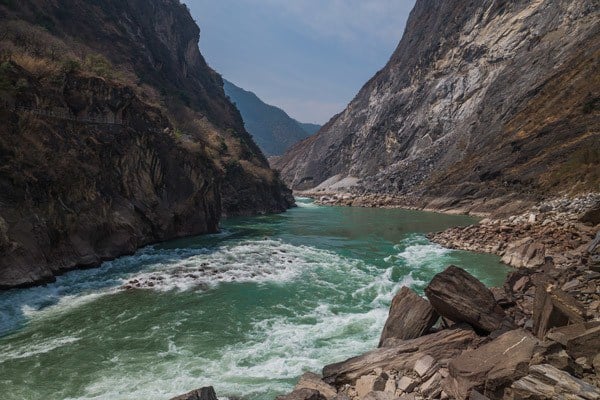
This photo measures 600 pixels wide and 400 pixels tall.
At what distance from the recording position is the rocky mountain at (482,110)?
49.3 meters

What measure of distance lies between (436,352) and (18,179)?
2086 centimetres

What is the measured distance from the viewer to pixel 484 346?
781 cm

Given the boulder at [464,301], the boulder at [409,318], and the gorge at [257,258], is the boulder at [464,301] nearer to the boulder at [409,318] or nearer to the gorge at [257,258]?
the gorge at [257,258]

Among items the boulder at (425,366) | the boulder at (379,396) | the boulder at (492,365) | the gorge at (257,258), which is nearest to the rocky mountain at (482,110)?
the gorge at (257,258)

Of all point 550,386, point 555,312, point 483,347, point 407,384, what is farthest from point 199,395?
point 555,312

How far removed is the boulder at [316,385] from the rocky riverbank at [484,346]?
24 millimetres

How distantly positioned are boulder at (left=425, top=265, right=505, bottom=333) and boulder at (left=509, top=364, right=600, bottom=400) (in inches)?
123

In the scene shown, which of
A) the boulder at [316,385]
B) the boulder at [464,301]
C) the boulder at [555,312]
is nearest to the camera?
the boulder at [555,312]

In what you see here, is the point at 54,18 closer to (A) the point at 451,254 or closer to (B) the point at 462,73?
(A) the point at 451,254

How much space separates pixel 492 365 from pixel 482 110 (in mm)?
77813

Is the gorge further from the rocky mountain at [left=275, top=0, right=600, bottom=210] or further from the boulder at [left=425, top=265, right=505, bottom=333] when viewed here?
the rocky mountain at [left=275, top=0, right=600, bottom=210]

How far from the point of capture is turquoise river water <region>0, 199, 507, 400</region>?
32.6 feet

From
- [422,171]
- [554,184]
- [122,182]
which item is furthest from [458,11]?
[122,182]

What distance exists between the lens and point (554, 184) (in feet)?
144
